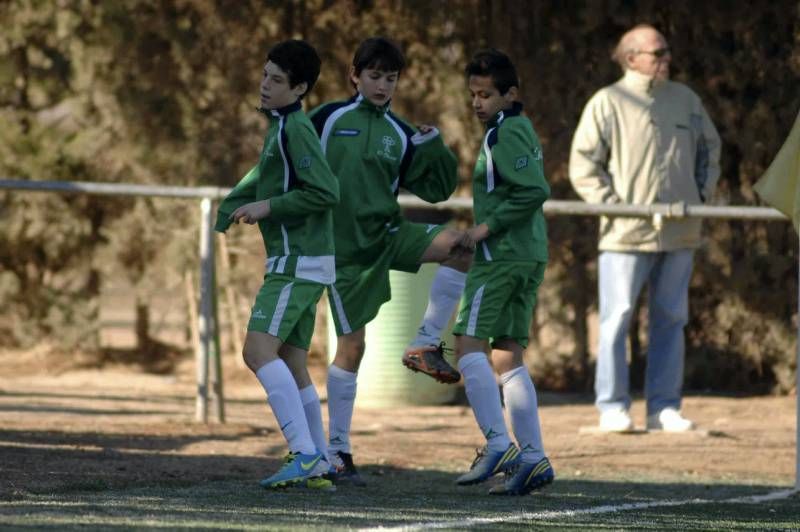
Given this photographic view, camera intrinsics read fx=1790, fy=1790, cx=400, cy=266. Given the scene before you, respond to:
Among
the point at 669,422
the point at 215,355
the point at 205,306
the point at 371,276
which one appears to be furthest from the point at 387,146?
the point at 669,422

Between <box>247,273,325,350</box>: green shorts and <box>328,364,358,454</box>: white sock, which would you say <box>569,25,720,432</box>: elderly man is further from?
<box>247,273,325,350</box>: green shorts

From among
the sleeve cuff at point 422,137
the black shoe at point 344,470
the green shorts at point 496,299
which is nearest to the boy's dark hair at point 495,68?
the sleeve cuff at point 422,137

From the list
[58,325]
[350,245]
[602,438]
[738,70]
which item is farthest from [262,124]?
[350,245]

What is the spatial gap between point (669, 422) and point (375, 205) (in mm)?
3302

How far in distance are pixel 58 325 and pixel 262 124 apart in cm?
228

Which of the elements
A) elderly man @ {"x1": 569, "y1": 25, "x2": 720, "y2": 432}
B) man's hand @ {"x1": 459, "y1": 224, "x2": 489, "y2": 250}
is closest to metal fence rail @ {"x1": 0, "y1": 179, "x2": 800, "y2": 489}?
elderly man @ {"x1": 569, "y1": 25, "x2": 720, "y2": 432}

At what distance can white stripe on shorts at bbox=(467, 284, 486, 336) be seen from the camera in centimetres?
691

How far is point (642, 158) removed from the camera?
32.0 ft

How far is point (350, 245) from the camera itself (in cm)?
702

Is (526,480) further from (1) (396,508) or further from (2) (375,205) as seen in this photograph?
(2) (375,205)

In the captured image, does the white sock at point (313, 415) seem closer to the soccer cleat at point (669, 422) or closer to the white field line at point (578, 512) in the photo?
the white field line at point (578, 512)

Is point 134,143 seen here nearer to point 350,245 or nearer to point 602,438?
point 602,438

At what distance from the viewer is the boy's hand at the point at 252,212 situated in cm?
636

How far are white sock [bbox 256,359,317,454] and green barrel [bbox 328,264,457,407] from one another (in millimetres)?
4462
